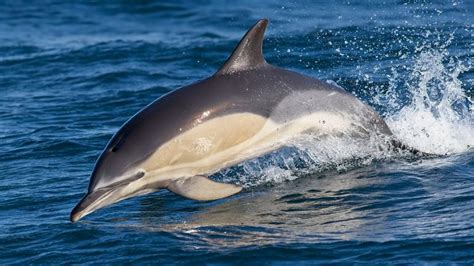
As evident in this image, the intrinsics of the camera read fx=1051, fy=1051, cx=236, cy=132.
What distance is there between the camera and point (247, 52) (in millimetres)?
9547

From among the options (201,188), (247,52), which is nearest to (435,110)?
(247,52)

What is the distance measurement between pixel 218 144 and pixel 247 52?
0.91 meters

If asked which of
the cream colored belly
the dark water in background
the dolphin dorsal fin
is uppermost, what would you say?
the dolphin dorsal fin

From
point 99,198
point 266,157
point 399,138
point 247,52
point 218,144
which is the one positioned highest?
point 247,52

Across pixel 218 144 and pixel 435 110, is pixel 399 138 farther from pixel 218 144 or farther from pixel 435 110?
pixel 218 144

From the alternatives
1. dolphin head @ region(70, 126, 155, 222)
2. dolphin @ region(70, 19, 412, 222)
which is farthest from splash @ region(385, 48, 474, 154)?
dolphin head @ region(70, 126, 155, 222)

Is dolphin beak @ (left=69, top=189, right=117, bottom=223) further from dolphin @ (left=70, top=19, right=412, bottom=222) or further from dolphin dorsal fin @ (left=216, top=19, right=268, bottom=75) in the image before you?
dolphin dorsal fin @ (left=216, top=19, right=268, bottom=75)

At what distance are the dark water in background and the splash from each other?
0.03 metres

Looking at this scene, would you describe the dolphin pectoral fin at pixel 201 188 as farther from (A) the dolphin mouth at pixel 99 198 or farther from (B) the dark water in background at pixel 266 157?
(A) the dolphin mouth at pixel 99 198

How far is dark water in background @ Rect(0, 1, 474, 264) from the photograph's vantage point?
820cm

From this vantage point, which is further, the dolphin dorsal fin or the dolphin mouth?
the dolphin dorsal fin

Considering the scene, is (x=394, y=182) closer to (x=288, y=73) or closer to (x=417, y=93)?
(x=288, y=73)

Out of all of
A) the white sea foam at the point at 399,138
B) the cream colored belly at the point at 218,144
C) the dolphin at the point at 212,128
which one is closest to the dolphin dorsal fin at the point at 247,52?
the dolphin at the point at 212,128

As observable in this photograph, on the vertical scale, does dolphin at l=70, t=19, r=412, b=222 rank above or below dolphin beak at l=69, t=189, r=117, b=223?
above
